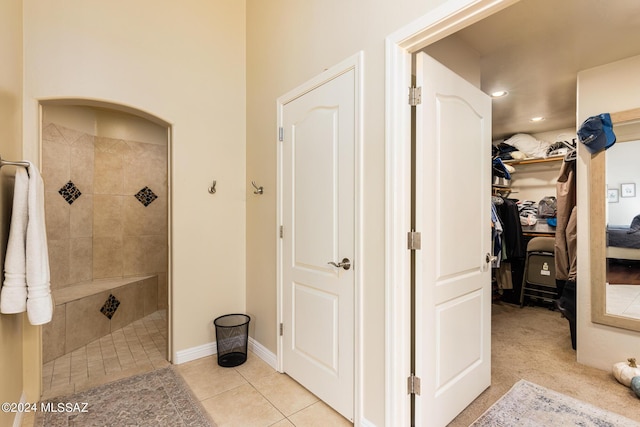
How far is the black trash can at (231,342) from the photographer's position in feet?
8.65

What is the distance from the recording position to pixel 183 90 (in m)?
2.69

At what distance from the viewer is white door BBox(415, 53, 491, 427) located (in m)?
1.67

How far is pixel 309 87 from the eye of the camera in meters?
2.19

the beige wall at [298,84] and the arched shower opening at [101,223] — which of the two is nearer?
the beige wall at [298,84]

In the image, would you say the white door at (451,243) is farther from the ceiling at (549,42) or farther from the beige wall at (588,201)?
the beige wall at (588,201)

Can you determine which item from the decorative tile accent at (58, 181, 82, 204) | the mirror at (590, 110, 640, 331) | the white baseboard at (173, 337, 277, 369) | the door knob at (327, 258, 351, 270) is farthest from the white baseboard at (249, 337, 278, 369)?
the mirror at (590, 110, 640, 331)

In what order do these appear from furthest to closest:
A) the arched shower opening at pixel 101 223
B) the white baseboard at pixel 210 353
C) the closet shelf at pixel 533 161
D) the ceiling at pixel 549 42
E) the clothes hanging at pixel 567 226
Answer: the closet shelf at pixel 533 161, the arched shower opening at pixel 101 223, the clothes hanging at pixel 567 226, the white baseboard at pixel 210 353, the ceiling at pixel 549 42

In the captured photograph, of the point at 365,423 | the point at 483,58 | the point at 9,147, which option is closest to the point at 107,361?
the point at 9,147

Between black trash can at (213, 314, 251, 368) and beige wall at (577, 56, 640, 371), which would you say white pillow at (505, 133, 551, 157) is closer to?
beige wall at (577, 56, 640, 371)

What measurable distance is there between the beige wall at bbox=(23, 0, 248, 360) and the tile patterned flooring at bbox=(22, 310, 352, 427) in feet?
1.24

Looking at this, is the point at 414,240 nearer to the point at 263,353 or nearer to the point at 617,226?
the point at 263,353

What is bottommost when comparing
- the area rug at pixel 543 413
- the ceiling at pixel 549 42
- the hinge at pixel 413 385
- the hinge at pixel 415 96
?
the area rug at pixel 543 413

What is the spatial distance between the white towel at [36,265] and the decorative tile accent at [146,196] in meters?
2.44

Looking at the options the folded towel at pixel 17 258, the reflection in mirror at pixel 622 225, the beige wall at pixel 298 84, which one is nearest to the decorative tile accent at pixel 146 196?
the beige wall at pixel 298 84
